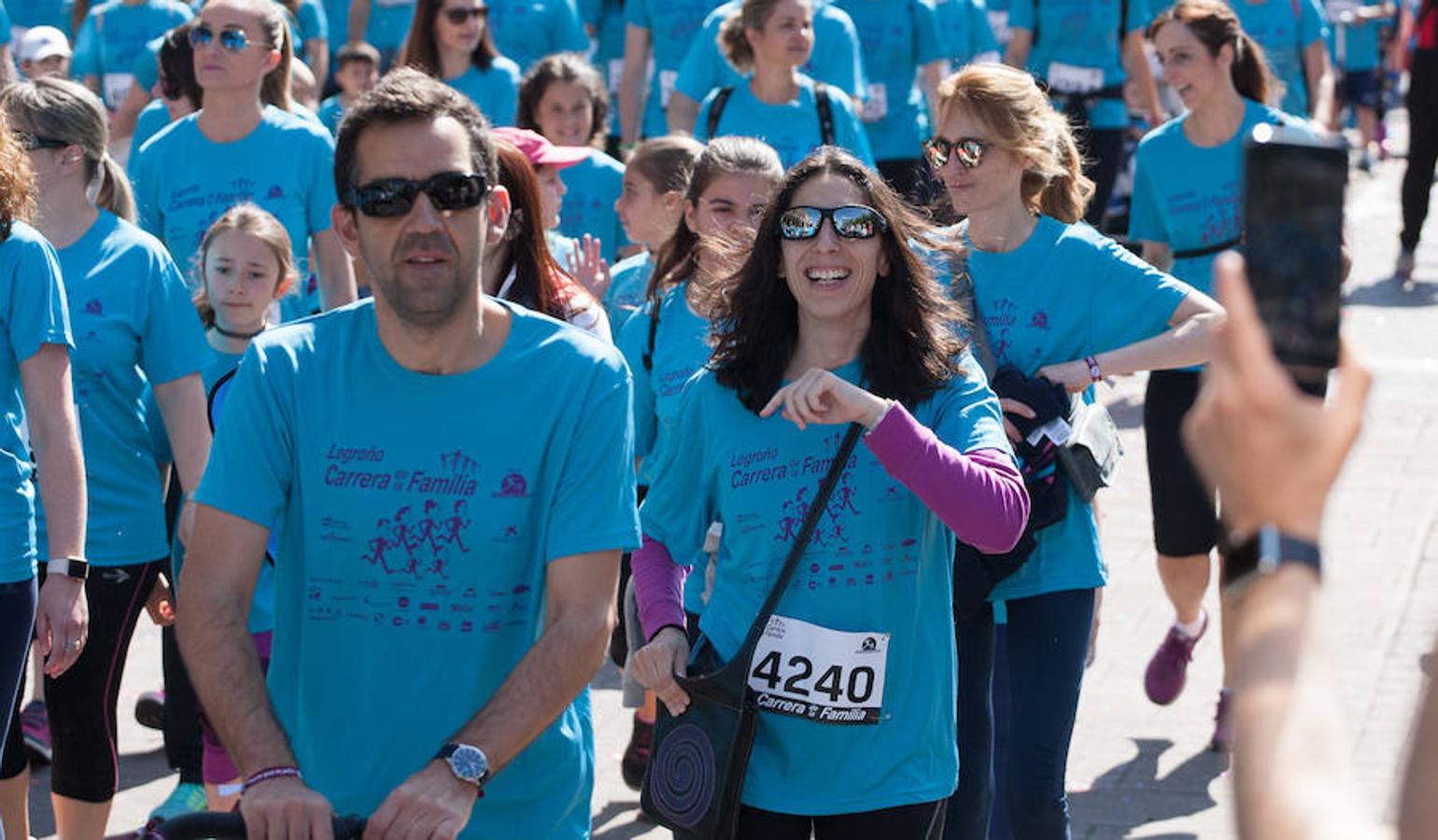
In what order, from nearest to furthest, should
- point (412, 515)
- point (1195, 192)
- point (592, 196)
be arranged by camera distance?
point (412, 515), point (1195, 192), point (592, 196)

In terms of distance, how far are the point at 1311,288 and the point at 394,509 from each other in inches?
70.4

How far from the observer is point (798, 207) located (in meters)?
4.07

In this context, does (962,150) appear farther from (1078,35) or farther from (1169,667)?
(1078,35)

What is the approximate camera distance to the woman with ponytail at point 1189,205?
6.67 m

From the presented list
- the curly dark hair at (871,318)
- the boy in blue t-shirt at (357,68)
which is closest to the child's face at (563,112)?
the boy in blue t-shirt at (357,68)

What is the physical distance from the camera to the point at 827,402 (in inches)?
143

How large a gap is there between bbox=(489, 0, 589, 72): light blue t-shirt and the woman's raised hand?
23.6 feet

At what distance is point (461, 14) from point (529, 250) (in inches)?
170

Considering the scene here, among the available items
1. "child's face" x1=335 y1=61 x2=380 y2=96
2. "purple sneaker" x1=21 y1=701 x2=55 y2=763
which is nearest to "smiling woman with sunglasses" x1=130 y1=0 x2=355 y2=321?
"purple sneaker" x1=21 y1=701 x2=55 y2=763

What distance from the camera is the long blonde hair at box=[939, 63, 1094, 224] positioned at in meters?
5.03

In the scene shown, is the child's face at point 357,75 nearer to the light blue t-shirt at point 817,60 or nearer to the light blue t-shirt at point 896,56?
the light blue t-shirt at point 817,60

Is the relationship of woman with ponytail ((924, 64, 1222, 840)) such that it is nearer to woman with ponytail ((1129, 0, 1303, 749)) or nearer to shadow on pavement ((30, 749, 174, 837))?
woman with ponytail ((1129, 0, 1303, 749))

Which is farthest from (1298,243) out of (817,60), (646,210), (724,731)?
(817,60)

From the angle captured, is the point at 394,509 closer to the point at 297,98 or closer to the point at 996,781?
the point at 996,781
